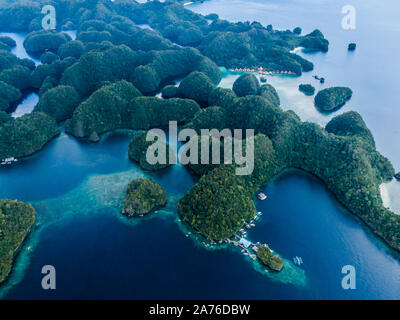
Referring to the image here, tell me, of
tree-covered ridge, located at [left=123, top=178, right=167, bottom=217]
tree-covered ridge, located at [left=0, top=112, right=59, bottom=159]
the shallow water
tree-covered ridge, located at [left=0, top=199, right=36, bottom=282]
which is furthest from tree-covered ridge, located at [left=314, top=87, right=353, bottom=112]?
tree-covered ridge, located at [left=0, top=199, right=36, bottom=282]

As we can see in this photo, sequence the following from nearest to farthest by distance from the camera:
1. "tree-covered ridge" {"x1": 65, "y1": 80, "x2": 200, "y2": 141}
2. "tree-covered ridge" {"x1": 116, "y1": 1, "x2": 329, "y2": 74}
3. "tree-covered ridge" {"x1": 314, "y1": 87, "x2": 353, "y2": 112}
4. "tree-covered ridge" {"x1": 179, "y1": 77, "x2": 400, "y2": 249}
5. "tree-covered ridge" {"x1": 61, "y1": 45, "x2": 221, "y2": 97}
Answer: "tree-covered ridge" {"x1": 179, "y1": 77, "x2": 400, "y2": 249}, "tree-covered ridge" {"x1": 65, "y1": 80, "x2": 200, "y2": 141}, "tree-covered ridge" {"x1": 314, "y1": 87, "x2": 353, "y2": 112}, "tree-covered ridge" {"x1": 61, "y1": 45, "x2": 221, "y2": 97}, "tree-covered ridge" {"x1": 116, "y1": 1, "x2": 329, "y2": 74}

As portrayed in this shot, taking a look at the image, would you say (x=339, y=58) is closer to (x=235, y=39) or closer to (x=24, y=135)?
(x=235, y=39)

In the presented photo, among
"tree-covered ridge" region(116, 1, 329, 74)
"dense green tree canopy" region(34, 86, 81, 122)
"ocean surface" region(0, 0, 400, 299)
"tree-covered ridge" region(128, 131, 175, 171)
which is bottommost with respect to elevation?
"ocean surface" region(0, 0, 400, 299)

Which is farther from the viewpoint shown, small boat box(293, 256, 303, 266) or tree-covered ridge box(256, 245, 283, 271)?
small boat box(293, 256, 303, 266)

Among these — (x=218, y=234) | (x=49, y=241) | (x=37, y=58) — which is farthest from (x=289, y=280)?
(x=37, y=58)

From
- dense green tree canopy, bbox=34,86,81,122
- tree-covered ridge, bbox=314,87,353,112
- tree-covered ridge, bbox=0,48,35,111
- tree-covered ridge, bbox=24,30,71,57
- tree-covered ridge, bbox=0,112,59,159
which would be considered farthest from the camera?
tree-covered ridge, bbox=24,30,71,57

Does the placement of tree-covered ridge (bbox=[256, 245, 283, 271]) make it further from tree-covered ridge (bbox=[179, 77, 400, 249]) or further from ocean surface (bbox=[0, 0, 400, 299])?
tree-covered ridge (bbox=[179, 77, 400, 249])

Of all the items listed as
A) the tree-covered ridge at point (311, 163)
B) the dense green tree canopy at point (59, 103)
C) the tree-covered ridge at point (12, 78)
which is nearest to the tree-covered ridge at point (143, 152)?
the tree-covered ridge at point (311, 163)
